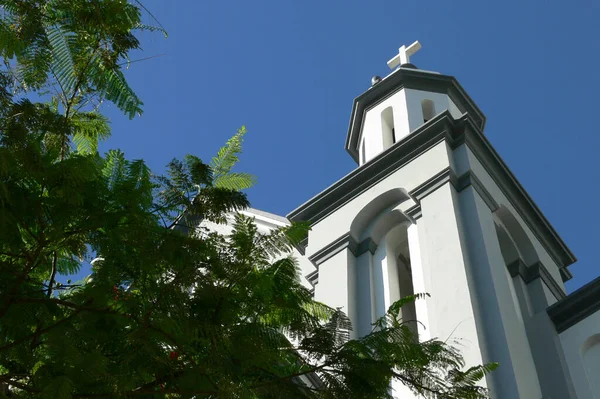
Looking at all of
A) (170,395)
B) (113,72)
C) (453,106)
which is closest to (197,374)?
(170,395)

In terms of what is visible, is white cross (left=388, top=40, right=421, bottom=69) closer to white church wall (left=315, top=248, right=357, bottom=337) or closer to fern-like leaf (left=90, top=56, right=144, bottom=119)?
white church wall (left=315, top=248, right=357, bottom=337)

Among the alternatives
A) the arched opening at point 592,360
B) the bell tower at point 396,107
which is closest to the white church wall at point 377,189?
the bell tower at point 396,107

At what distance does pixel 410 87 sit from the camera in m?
16.7

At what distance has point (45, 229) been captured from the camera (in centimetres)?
459

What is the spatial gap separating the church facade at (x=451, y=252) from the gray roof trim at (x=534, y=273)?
19 millimetres

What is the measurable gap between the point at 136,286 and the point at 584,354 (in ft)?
26.5

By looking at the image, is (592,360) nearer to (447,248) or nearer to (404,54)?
(447,248)

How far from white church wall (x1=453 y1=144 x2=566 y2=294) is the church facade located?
0.03 metres

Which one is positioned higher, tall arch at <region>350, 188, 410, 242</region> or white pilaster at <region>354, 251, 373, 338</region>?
tall arch at <region>350, 188, 410, 242</region>

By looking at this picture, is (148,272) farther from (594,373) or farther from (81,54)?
(594,373)

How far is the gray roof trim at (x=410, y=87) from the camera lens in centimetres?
1666

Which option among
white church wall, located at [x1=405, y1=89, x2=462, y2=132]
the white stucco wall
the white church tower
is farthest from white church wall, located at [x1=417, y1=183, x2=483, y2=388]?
white church wall, located at [x1=405, y1=89, x2=462, y2=132]

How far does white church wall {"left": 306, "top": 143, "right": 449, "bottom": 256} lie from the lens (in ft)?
43.6

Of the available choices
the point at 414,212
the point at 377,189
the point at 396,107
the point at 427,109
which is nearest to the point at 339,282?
the point at 414,212
